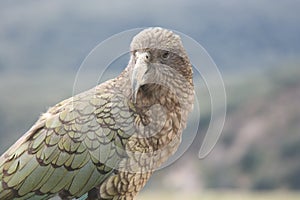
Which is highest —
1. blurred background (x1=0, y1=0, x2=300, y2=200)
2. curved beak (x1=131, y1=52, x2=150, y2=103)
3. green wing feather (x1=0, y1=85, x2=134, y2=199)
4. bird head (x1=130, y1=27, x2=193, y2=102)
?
blurred background (x1=0, y1=0, x2=300, y2=200)

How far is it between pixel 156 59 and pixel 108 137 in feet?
1.18

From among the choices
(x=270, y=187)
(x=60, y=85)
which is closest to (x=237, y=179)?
(x=270, y=187)

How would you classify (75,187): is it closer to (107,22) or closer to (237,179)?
(237,179)

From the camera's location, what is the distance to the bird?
2.41 m

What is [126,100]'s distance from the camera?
2.50 meters

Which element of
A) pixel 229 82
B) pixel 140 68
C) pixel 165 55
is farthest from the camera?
pixel 229 82

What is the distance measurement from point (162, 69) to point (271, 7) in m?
7.81

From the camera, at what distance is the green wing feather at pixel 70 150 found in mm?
2412

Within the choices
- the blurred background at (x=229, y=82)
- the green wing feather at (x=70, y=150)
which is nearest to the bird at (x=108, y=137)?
the green wing feather at (x=70, y=150)

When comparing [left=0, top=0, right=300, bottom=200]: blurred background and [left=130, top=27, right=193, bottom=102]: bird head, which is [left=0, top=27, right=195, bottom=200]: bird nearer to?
[left=130, top=27, right=193, bottom=102]: bird head

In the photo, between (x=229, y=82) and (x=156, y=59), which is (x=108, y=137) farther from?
(x=229, y=82)

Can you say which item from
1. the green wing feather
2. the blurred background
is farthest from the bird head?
the blurred background

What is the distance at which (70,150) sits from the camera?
245 cm

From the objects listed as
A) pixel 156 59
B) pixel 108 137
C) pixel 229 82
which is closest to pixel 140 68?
pixel 156 59
